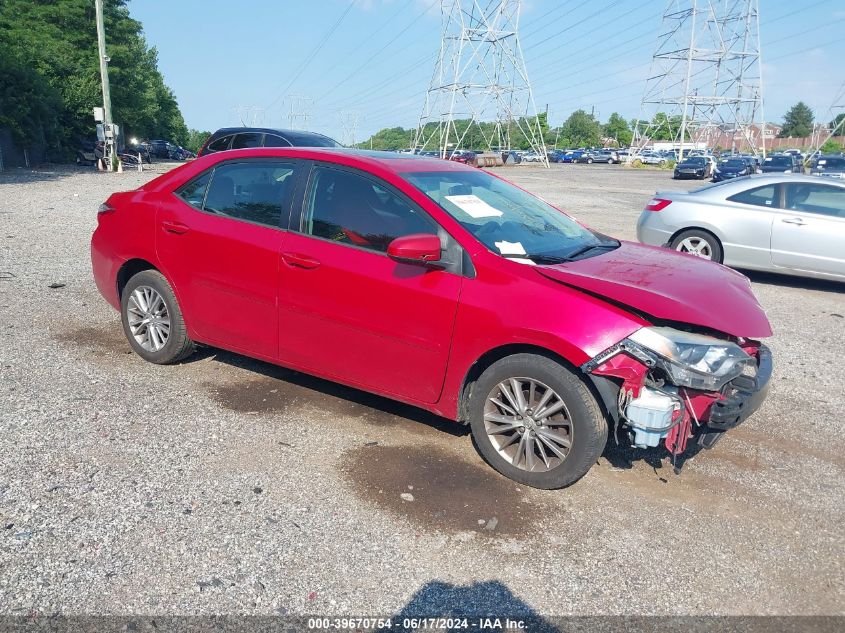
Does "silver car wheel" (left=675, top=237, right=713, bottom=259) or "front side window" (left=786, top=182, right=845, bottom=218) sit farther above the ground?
"front side window" (left=786, top=182, right=845, bottom=218)

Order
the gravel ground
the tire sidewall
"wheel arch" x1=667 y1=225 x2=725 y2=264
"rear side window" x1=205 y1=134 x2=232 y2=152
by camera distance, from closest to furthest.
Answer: the gravel ground, the tire sidewall, "wheel arch" x1=667 y1=225 x2=725 y2=264, "rear side window" x1=205 y1=134 x2=232 y2=152

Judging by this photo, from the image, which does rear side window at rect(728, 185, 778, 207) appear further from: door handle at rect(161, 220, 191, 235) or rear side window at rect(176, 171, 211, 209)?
door handle at rect(161, 220, 191, 235)

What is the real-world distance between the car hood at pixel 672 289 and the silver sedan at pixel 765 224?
4834 mm

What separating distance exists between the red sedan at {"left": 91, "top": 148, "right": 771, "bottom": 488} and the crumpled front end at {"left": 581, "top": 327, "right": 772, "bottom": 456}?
0.03ft


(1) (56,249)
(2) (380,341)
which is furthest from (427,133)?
(2) (380,341)

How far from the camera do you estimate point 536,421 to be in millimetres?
3625

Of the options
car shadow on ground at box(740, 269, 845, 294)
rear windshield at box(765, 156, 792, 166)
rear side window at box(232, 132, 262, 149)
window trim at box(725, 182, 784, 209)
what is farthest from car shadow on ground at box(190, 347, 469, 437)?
rear windshield at box(765, 156, 792, 166)

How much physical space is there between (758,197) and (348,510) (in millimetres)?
7806

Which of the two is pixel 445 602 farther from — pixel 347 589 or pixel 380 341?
pixel 380 341

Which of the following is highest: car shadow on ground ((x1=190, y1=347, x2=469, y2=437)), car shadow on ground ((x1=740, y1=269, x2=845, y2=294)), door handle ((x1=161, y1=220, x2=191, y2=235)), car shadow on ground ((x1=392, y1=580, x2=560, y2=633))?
door handle ((x1=161, y1=220, x2=191, y2=235))

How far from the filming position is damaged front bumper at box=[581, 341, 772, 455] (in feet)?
11.1

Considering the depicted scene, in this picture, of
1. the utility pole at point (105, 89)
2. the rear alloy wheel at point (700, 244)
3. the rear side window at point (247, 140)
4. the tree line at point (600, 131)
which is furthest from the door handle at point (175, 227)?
the tree line at point (600, 131)

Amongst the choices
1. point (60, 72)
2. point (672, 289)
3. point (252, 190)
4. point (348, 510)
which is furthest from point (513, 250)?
point (60, 72)

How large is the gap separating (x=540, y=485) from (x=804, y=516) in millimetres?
1357
